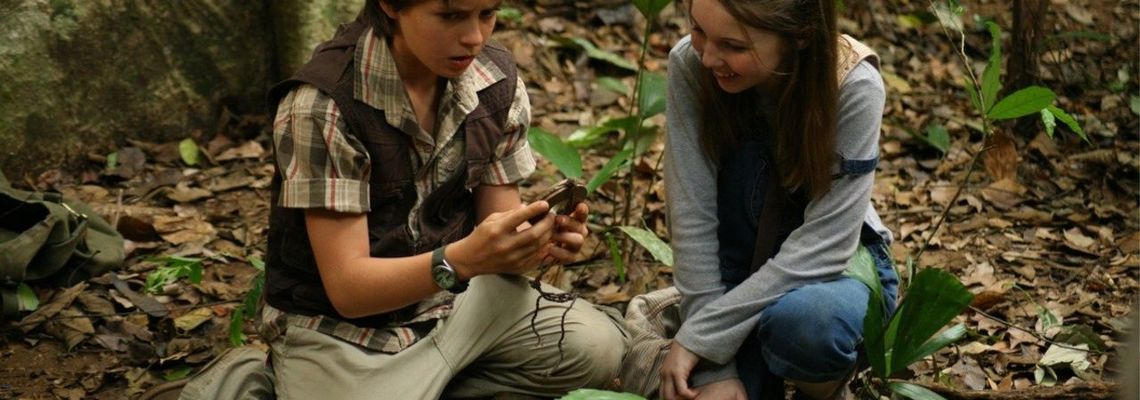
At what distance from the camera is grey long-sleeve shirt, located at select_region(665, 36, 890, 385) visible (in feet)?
7.86

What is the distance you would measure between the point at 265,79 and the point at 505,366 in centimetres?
192

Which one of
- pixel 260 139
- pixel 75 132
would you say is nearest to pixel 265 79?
pixel 260 139

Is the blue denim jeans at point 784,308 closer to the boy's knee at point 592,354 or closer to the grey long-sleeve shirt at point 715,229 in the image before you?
the grey long-sleeve shirt at point 715,229

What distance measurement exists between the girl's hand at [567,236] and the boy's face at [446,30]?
0.36m

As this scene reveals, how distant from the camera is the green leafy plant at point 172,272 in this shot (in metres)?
3.03

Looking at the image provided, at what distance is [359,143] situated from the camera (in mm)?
2273

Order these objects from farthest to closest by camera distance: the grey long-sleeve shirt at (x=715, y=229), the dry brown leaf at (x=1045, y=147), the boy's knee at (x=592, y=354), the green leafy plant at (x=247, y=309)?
the dry brown leaf at (x=1045, y=147) < the green leafy plant at (x=247, y=309) < the boy's knee at (x=592, y=354) < the grey long-sleeve shirt at (x=715, y=229)

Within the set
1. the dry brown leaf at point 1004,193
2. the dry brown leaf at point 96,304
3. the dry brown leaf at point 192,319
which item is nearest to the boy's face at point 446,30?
the dry brown leaf at point 192,319

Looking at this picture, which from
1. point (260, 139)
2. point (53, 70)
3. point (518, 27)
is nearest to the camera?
point (53, 70)

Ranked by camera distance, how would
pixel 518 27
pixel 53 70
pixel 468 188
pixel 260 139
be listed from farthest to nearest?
pixel 518 27, pixel 260 139, pixel 53 70, pixel 468 188

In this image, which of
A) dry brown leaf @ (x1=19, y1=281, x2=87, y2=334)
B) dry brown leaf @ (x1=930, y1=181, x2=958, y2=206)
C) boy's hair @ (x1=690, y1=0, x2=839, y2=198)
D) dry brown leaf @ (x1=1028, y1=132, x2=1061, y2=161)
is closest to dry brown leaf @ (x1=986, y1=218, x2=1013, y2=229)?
dry brown leaf @ (x1=930, y1=181, x2=958, y2=206)

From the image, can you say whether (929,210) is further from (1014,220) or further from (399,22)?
(399,22)

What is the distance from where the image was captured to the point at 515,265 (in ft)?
Result: 7.45

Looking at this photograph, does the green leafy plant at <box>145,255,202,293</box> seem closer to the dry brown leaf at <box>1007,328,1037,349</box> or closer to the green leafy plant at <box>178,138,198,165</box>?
the green leafy plant at <box>178,138,198,165</box>
